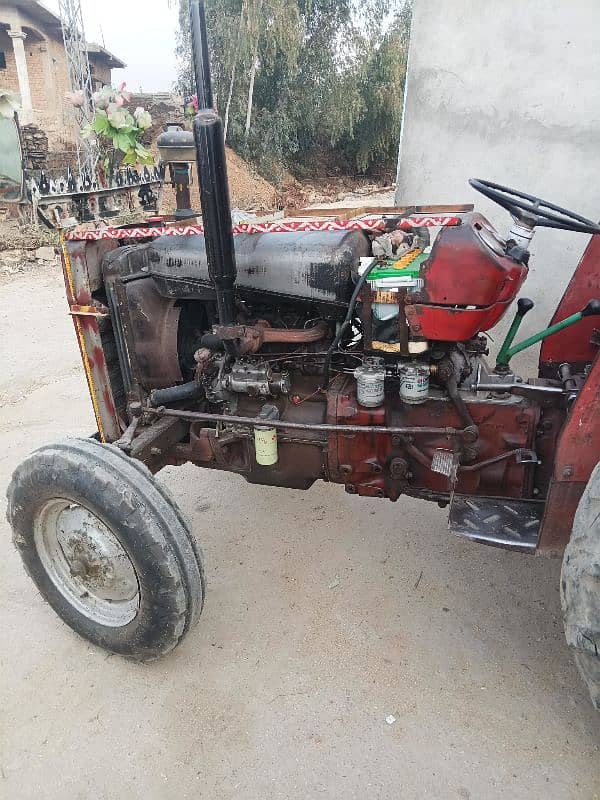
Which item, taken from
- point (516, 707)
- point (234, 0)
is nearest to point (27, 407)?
point (516, 707)

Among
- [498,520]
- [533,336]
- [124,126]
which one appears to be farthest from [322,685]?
[124,126]

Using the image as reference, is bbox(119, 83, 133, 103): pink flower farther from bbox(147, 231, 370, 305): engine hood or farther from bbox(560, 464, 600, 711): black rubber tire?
bbox(560, 464, 600, 711): black rubber tire

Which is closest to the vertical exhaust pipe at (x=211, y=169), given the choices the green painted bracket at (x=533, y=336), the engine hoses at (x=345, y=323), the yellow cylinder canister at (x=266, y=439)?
the engine hoses at (x=345, y=323)

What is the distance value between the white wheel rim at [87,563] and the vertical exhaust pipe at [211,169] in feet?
3.46

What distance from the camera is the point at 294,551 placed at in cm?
301

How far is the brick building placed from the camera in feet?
56.9

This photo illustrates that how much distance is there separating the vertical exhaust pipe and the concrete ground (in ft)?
4.82

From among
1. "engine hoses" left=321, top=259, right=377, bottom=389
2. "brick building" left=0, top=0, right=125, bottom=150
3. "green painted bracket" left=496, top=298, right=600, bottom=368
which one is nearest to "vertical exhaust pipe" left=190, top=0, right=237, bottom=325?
"engine hoses" left=321, top=259, right=377, bottom=389

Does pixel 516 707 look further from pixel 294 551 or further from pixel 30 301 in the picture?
pixel 30 301

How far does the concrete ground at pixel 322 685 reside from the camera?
1.92 m

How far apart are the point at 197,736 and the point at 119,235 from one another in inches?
79.5

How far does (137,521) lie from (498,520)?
1316 millimetres

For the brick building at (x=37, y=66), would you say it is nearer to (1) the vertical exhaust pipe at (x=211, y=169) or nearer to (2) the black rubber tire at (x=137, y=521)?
(1) the vertical exhaust pipe at (x=211, y=169)

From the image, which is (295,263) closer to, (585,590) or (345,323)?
(345,323)
